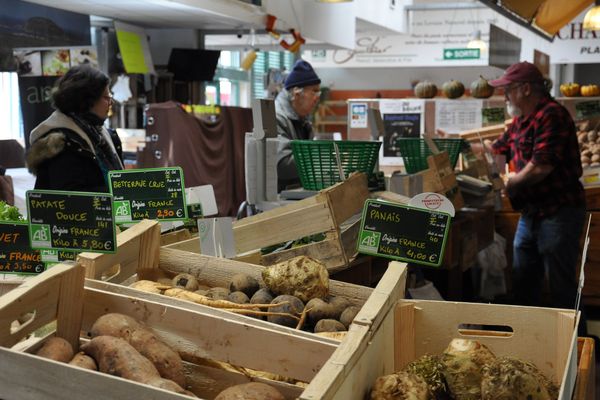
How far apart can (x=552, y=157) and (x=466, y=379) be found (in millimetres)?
3099

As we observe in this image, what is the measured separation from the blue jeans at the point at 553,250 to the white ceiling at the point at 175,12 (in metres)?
3.92

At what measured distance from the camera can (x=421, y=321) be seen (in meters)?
2.04

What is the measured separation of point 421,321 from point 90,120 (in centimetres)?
239

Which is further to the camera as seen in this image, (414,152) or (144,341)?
(414,152)

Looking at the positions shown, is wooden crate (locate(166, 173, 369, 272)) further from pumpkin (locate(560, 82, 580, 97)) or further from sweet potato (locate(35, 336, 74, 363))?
pumpkin (locate(560, 82, 580, 97))

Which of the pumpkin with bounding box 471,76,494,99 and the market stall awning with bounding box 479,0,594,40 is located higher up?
the market stall awning with bounding box 479,0,594,40

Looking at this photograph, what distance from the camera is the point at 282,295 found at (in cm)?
212

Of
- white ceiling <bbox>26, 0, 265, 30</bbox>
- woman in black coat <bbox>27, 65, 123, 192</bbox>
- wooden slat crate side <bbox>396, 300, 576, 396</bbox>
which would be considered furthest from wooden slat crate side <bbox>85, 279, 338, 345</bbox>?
white ceiling <bbox>26, 0, 265, 30</bbox>

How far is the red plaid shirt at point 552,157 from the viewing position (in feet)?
15.2

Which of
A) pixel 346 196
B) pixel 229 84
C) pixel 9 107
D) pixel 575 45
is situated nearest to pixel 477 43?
pixel 575 45

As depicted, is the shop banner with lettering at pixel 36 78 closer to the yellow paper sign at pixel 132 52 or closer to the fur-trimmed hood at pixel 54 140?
the yellow paper sign at pixel 132 52

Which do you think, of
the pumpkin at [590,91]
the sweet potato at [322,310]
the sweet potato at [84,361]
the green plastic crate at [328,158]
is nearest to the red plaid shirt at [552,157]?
the green plastic crate at [328,158]

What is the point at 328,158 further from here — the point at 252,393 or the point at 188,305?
the point at 252,393

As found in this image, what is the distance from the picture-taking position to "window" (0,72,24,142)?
774cm
